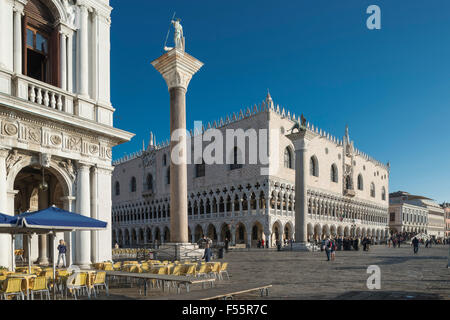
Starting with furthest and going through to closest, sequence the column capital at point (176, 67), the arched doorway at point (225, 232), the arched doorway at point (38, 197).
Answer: the arched doorway at point (225, 232) < the column capital at point (176, 67) < the arched doorway at point (38, 197)

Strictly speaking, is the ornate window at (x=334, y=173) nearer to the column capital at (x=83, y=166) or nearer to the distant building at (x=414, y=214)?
the distant building at (x=414, y=214)

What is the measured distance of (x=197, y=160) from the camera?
50.3 metres

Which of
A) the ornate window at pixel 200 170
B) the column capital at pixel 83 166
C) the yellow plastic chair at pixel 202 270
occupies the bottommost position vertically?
the yellow plastic chair at pixel 202 270

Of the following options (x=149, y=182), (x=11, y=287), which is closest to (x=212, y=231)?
(x=149, y=182)

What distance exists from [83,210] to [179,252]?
5573 mm

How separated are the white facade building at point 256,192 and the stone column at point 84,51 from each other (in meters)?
30.2

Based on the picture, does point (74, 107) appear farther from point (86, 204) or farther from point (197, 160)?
point (197, 160)

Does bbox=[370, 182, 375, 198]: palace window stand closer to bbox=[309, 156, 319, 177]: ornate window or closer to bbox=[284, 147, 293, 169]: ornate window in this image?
bbox=[309, 156, 319, 177]: ornate window

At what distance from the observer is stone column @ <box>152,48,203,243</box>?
1820 centimetres

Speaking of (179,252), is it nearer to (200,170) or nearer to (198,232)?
(200,170)

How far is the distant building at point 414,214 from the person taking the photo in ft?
286

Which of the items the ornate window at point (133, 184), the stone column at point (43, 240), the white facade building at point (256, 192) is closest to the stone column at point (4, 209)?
the stone column at point (43, 240)

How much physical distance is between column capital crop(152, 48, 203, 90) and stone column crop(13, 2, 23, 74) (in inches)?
273
